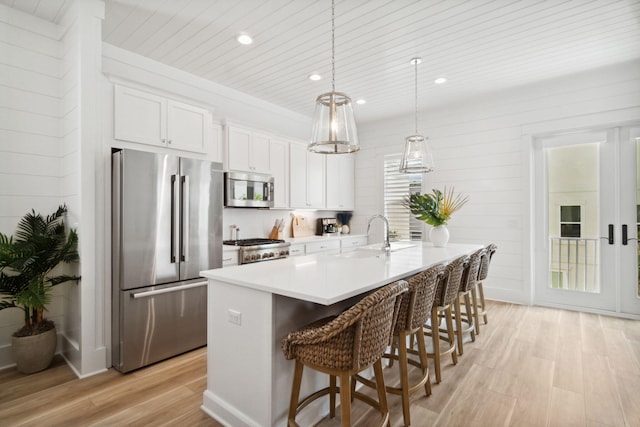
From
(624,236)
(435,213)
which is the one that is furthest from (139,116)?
(624,236)

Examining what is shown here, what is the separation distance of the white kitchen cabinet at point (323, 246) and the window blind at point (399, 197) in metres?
1.17

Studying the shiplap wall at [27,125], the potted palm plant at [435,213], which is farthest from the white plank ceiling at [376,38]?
the potted palm plant at [435,213]

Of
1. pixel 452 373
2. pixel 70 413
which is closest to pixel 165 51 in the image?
pixel 70 413

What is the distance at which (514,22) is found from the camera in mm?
2895

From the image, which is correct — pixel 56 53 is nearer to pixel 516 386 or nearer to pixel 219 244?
pixel 219 244

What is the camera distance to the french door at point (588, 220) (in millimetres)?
3898

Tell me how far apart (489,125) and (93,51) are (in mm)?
4820

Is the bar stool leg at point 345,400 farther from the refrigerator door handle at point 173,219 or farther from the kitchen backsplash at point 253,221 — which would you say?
the kitchen backsplash at point 253,221

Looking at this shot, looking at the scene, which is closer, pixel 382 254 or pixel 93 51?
pixel 93 51

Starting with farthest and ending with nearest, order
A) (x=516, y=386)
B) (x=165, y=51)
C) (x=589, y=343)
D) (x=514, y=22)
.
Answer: (x=165, y=51) → (x=589, y=343) → (x=514, y=22) → (x=516, y=386)

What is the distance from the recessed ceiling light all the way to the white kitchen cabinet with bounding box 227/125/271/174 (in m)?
1.13

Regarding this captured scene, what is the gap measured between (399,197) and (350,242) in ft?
3.92

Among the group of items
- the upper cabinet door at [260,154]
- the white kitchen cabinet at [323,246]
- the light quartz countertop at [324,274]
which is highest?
the upper cabinet door at [260,154]

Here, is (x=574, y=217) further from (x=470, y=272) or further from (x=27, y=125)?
(x=27, y=125)
